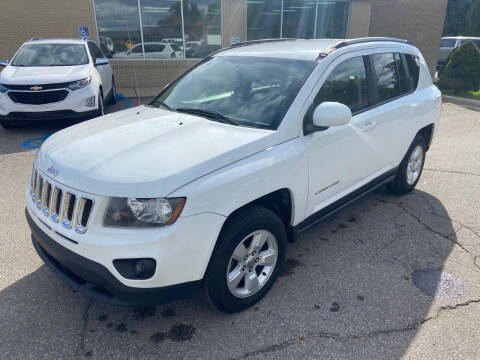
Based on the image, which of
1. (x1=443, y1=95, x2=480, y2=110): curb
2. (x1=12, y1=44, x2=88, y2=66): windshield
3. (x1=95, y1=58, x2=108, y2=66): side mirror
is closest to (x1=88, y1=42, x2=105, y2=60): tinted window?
(x1=95, y1=58, x2=108, y2=66): side mirror

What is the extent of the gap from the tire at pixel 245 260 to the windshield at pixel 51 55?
693cm

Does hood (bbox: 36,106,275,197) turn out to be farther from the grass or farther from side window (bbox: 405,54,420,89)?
the grass

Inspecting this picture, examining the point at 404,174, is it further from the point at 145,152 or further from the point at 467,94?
the point at 467,94

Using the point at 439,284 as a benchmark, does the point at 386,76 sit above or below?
above

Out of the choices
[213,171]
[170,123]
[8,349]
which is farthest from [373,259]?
[8,349]

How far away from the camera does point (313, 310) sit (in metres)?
2.87

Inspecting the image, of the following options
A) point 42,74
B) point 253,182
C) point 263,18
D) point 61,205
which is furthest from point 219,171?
point 263,18

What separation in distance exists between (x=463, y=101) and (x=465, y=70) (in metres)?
1.75

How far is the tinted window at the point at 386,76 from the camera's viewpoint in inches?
153

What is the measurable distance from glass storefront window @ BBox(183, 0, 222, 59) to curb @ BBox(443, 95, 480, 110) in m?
8.00

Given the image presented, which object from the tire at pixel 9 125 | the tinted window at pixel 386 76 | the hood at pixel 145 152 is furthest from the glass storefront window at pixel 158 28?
the hood at pixel 145 152

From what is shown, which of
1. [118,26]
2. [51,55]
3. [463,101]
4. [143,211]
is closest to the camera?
[143,211]

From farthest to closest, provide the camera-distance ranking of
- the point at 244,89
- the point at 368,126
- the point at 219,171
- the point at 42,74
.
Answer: the point at 42,74 → the point at 368,126 → the point at 244,89 → the point at 219,171

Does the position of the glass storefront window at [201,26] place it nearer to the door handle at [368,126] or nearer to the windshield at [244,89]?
the windshield at [244,89]
